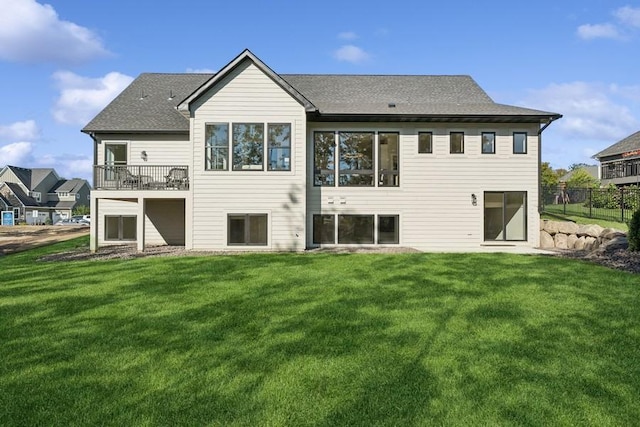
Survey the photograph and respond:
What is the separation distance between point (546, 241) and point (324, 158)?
33.3 feet

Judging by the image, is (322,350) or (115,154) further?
(115,154)

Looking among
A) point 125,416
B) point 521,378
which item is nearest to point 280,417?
point 125,416

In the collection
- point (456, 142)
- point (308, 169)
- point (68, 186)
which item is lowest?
point (308, 169)

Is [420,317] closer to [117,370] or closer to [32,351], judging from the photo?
[117,370]

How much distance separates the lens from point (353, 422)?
3.42m

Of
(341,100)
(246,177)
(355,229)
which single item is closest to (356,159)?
(355,229)

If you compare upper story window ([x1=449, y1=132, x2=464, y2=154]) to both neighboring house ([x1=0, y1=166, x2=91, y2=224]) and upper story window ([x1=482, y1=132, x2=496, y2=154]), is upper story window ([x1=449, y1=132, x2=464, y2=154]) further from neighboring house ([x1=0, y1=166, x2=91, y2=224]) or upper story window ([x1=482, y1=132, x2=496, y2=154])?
neighboring house ([x1=0, y1=166, x2=91, y2=224])

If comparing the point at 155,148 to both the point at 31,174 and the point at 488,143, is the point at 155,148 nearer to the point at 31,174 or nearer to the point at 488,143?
the point at 488,143

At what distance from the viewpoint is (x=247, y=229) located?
15.2 meters

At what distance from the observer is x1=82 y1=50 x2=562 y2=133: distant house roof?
15570 millimetres

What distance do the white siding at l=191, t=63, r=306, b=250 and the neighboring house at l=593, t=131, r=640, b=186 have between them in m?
37.7

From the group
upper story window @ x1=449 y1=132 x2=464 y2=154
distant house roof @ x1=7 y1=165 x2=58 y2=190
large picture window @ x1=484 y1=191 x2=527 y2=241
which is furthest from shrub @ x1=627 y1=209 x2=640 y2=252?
distant house roof @ x1=7 y1=165 x2=58 y2=190

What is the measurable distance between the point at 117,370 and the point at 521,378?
14.9ft

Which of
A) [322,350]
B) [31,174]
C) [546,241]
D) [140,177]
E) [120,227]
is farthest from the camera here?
[31,174]
